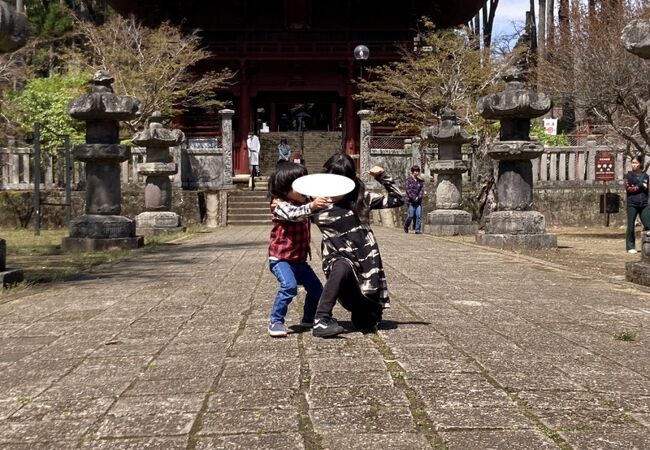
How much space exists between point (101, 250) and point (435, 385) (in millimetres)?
8589

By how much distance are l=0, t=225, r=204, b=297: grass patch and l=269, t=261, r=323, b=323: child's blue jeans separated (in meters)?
3.33

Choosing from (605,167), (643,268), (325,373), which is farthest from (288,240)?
(605,167)

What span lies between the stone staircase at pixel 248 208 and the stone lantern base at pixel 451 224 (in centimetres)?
531

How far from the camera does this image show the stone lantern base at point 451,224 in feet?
48.3

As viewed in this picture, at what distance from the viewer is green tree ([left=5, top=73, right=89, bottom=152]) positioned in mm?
23812

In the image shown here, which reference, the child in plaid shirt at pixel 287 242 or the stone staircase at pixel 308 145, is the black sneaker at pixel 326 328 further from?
the stone staircase at pixel 308 145

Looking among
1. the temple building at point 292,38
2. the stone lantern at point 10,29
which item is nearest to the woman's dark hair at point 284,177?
the stone lantern at point 10,29

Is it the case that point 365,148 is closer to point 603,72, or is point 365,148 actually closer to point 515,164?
point 603,72

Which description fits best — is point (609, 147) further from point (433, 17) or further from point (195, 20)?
point (195, 20)

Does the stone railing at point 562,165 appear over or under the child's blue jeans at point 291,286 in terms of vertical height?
over

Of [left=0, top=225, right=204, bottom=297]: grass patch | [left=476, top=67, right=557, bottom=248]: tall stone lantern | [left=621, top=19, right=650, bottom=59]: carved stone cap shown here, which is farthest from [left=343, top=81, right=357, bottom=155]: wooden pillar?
[left=621, top=19, right=650, bottom=59]: carved stone cap

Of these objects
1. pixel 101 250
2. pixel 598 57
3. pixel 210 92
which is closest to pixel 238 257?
pixel 101 250

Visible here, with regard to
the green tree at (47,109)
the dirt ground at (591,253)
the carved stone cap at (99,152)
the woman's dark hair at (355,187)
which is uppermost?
the green tree at (47,109)

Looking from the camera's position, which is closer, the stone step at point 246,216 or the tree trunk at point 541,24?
the stone step at point 246,216
